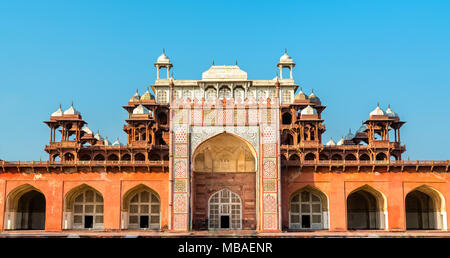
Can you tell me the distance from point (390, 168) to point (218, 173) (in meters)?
9.41

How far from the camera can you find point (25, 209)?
1236 inches

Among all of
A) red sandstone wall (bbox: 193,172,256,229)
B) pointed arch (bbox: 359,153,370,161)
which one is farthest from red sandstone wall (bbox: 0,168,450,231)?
pointed arch (bbox: 359,153,370,161)

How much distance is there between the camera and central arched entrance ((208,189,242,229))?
1103 inches

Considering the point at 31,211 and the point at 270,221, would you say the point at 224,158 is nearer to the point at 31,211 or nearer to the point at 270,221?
the point at 270,221

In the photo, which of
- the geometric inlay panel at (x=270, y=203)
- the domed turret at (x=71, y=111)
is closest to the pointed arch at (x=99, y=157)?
the domed turret at (x=71, y=111)

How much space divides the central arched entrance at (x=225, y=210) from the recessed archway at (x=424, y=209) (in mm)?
9861

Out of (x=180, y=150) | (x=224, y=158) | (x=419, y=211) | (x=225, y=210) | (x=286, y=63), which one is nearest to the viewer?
(x=180, y=150)

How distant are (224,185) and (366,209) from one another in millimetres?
9042

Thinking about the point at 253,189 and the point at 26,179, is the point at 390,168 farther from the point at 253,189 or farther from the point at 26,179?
the point at 26,179

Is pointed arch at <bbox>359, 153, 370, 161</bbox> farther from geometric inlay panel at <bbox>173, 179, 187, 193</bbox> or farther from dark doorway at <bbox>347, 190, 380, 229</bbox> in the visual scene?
geometric inlay panel at <bbox>173, 179, 187, 193</bbox>

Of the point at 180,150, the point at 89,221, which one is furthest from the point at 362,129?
the point at 89,221

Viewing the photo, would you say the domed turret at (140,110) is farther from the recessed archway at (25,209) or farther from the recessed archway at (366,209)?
the recessed archway at (366,209)

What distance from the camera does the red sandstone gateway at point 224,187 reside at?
26.4 meters
